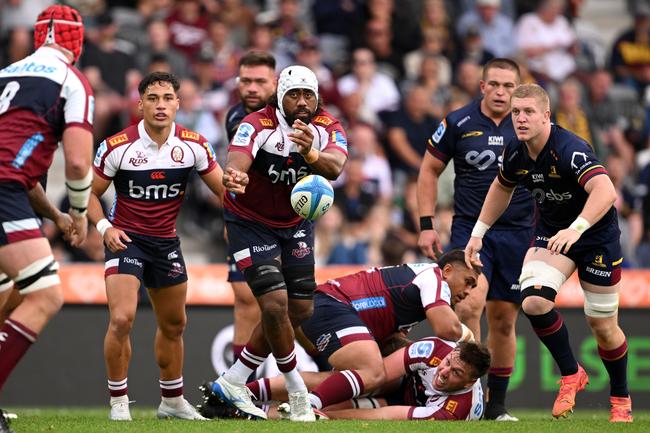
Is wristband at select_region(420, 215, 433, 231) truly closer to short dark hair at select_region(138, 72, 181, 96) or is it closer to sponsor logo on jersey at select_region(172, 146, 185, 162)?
sponsor logo on jersey at select_region(172, 146, 185, 162)

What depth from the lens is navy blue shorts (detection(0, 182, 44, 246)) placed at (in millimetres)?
8148

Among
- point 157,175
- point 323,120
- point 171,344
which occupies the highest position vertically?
point 323,120

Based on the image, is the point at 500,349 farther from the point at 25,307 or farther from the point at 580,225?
the point at 25,307

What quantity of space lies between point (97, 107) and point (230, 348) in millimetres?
4359

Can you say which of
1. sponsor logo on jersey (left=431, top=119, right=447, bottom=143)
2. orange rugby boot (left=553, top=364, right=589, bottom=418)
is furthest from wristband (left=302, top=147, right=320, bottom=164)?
orange rugby boot (left=553, top=364, right=589, bottom=418)

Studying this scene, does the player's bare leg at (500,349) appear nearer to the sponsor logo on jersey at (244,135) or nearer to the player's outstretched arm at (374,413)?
the player's outstretched arm at (374,413)

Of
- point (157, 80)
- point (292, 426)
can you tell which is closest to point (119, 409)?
point (292, 426)

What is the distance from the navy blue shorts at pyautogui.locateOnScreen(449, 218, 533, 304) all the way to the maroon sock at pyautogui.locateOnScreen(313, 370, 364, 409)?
1771 mm

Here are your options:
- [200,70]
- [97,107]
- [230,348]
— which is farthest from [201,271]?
[200,70]

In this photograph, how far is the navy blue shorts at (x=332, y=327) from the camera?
34.7 ft

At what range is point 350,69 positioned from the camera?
19062mm

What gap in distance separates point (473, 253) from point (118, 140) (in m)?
3.10

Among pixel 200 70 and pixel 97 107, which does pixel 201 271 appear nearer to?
pixel 97 107

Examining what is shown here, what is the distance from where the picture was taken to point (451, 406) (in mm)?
10227
